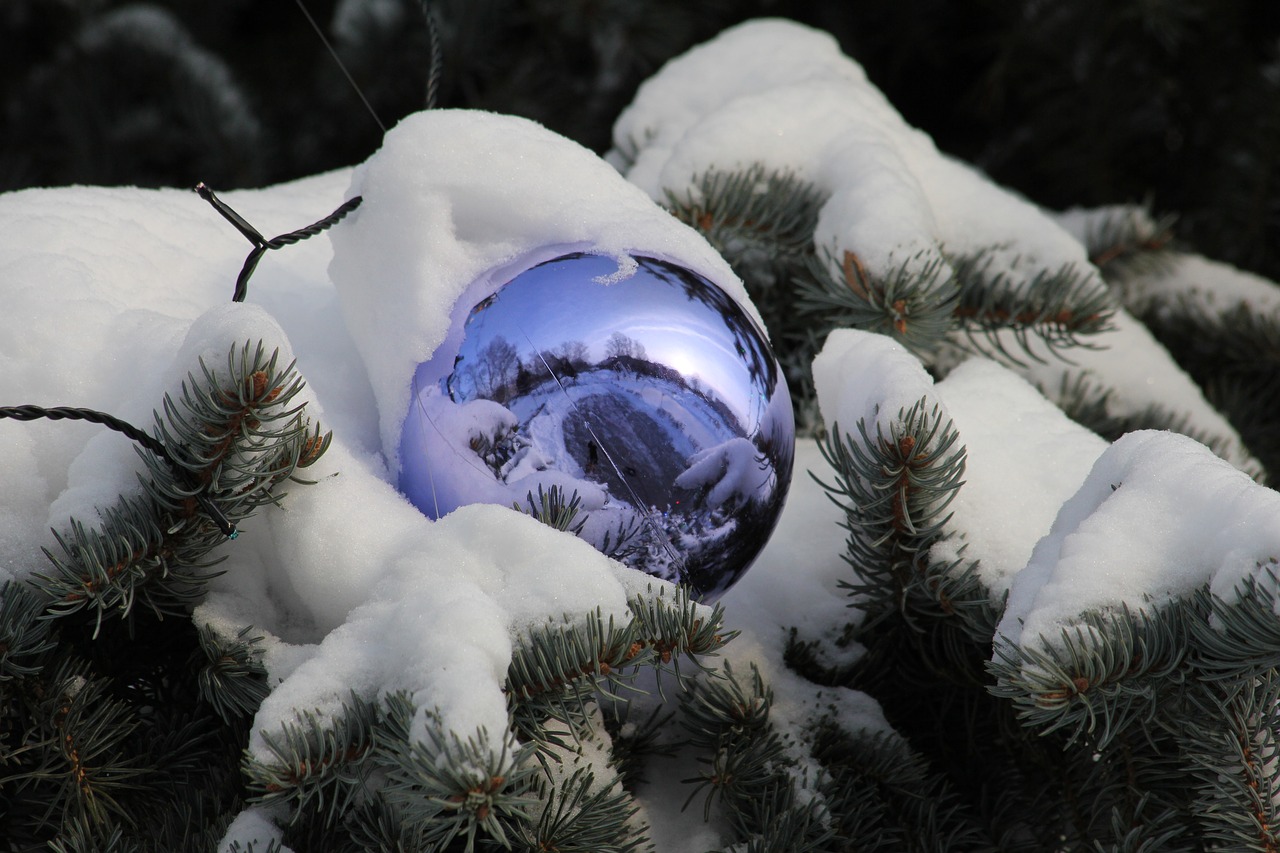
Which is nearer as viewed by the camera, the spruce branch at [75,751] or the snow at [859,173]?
the spruce branch at [75,751]

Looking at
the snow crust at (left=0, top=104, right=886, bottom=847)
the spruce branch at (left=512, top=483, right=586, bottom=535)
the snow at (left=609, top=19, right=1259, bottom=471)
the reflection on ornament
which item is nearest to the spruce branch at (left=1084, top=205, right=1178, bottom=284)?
the snow at (left=609, top=19, right=1259, bottom=471)

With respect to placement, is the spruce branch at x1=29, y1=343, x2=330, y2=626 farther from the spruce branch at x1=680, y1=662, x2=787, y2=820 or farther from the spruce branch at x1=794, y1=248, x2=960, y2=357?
the spruce branch at x1=794, y1=248, x2=960, y2=357

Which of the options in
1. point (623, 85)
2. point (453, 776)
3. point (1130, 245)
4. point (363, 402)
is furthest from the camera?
point (623, 85)

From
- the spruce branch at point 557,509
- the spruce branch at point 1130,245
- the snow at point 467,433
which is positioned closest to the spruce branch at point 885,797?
the snow at point 467,433

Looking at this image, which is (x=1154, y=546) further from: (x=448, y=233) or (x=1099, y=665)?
(x=448, y=233)

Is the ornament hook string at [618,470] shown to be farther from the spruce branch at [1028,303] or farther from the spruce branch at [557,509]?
the spruce branch at [1028,303]

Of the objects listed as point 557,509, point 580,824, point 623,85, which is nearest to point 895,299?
point 557,509
